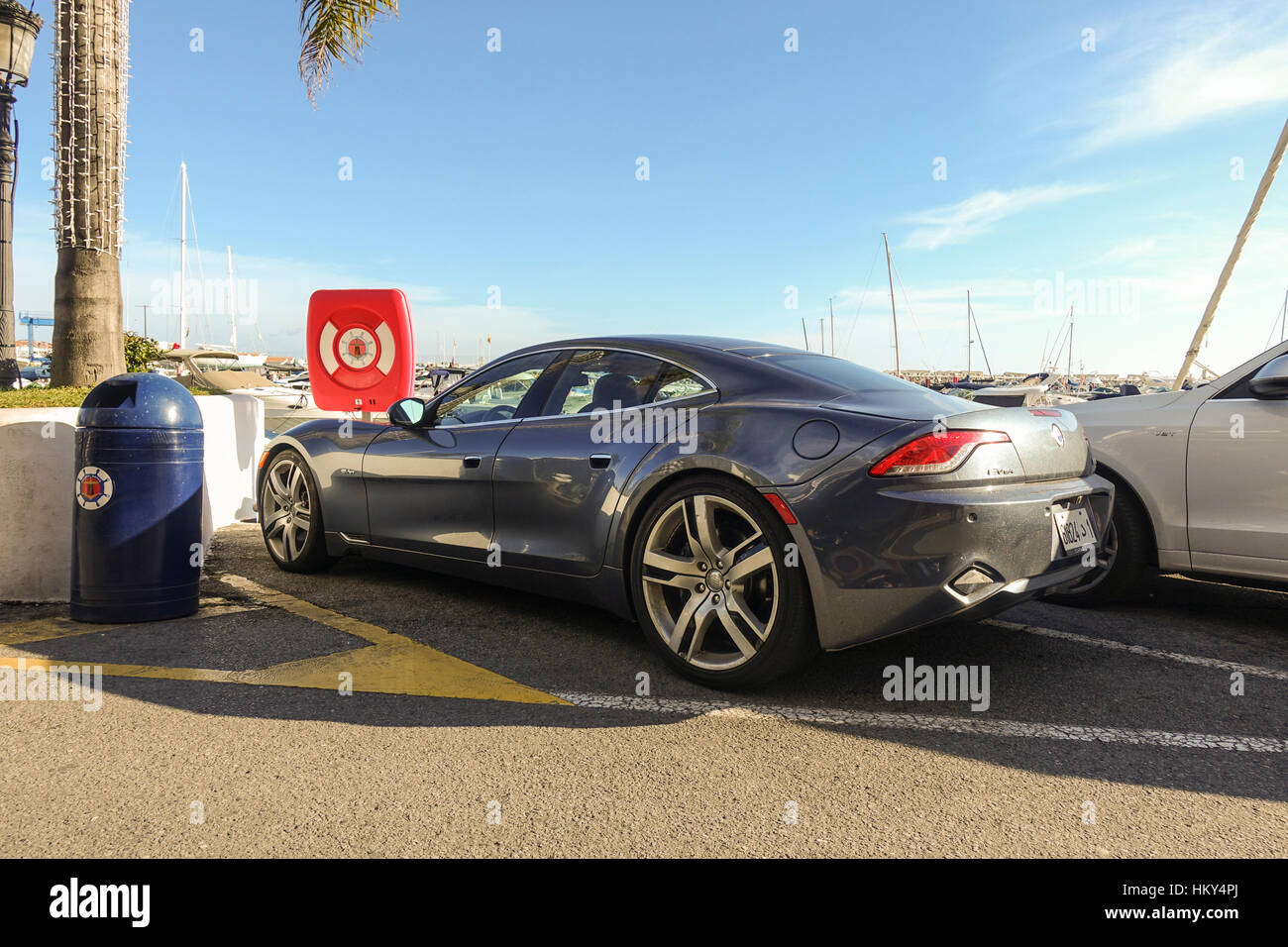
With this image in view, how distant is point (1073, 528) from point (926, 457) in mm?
806

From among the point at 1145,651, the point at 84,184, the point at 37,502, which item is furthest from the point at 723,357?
the point at 84,184

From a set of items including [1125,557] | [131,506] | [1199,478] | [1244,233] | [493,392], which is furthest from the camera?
[1244,233]

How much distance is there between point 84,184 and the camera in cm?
692

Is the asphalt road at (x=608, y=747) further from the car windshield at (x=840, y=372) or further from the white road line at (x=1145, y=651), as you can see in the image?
the car windshield at (x=840, y=372)

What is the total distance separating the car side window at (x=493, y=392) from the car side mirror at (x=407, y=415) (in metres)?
0.08

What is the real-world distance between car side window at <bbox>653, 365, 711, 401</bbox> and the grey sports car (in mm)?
11

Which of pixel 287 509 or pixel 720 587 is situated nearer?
pixel 720 587

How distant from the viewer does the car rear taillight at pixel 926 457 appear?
321 cm

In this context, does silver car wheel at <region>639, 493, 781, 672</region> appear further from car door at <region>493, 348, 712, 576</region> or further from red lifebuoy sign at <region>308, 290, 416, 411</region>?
red lifebuoy sign at <region>308, 290, 416, 411</region>

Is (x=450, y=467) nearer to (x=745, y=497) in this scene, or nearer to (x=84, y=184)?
(x=745, y=497)

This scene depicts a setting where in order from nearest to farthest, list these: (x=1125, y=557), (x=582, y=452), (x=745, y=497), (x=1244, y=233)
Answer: (x=745, y=497), (x=582, y=452), (x=1125, y=557), (x=1244, y=233)

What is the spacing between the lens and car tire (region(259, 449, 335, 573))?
5.61 m

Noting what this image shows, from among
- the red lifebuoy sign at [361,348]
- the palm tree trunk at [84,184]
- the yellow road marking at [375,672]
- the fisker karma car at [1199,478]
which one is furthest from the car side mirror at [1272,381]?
the palm tree trunk at [84,184]
